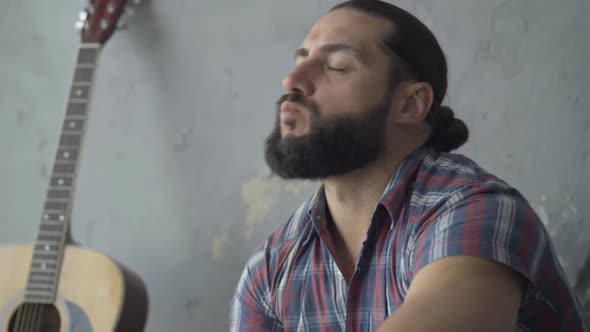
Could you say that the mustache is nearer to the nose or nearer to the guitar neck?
the nose

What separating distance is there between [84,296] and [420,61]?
2.57 ft

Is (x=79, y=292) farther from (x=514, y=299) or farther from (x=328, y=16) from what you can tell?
(x=514, y=299)

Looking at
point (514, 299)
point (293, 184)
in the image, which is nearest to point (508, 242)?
point (514, 299)

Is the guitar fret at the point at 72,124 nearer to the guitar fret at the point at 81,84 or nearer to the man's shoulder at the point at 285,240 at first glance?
the guitar fret at the point at 81,84

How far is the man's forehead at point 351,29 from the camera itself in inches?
42.3

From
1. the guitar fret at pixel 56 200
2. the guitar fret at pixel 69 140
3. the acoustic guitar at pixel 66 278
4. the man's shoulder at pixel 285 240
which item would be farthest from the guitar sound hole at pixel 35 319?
the man's shoulder at pixel 285 240

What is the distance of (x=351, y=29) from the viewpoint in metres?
1.09

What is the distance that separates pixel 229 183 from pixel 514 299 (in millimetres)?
822

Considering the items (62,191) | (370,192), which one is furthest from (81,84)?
(370,192)

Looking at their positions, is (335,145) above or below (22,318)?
above

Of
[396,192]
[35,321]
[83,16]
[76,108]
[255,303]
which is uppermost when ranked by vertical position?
[83,16]

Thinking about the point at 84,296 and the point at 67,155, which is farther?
the point at 67,155

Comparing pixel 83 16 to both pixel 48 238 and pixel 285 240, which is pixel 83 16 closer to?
pixel 48 238

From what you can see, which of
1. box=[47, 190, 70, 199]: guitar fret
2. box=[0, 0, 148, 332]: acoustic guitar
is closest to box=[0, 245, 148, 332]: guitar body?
box=[0, 0, 148, 332]: acoustic guitar
